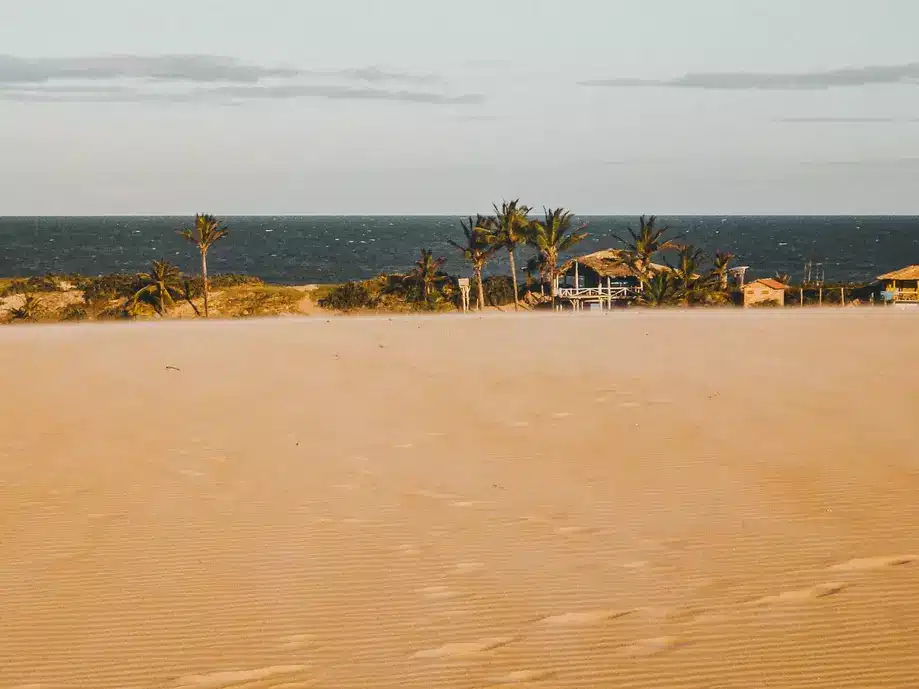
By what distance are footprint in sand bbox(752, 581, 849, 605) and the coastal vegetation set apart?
3429cm

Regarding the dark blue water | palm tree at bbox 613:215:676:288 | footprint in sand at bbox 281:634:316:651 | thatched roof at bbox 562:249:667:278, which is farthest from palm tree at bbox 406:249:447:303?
footprint in sand at bbox 281:634:316:651

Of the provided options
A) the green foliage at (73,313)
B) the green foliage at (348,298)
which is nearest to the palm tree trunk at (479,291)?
the green foliage at (348,298)

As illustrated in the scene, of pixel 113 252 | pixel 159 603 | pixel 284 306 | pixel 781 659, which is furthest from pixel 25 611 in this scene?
pixel 113 252

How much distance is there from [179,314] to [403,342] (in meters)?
24.7

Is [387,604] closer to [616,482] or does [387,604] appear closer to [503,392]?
[616,482]

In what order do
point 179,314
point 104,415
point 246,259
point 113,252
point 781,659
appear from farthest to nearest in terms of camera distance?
1. point 113,252
2. point 246,259
3. point 179,314
4. point 104,415
5. point 781,659

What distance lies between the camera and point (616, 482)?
32.2 ft

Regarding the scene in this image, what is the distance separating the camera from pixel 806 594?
22.1 ft

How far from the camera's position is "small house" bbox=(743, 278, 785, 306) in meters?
44.8

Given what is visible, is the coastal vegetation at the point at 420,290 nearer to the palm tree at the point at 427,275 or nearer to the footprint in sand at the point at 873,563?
A: the palm tree at the point at 427,275

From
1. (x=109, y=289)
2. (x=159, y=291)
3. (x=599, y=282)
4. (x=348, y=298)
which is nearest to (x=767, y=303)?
(x=599, y=282)

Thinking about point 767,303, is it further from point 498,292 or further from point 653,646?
point 653,646

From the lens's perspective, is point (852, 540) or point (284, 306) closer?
point (852, 540)

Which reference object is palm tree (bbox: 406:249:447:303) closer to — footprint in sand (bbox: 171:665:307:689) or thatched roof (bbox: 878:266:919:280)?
thatched roof (bbox: 878:266:919:280)
